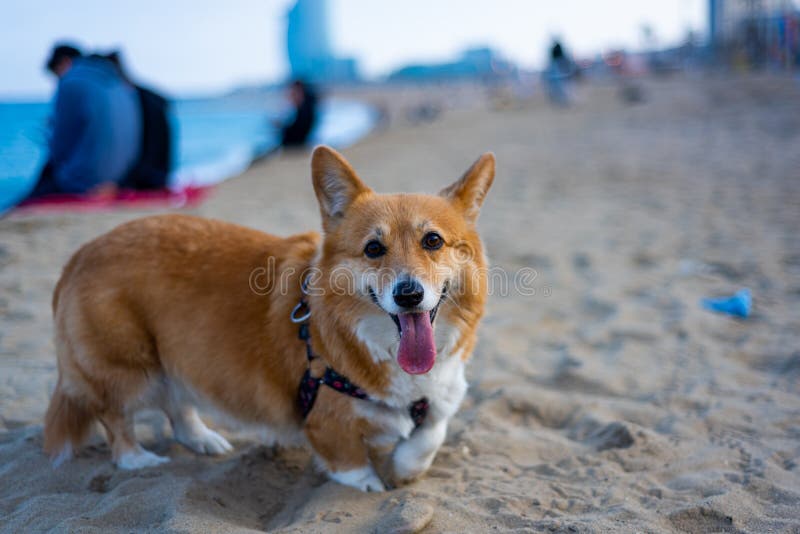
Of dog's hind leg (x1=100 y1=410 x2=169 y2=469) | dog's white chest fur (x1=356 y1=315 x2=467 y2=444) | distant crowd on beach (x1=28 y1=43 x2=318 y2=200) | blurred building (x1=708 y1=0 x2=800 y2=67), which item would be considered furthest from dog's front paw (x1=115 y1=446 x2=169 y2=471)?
blurred building (x1=708 y1=0 x2=800 y2=67)

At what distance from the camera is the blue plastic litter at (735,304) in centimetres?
383

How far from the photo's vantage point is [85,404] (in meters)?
2.56

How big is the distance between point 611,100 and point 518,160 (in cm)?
1220

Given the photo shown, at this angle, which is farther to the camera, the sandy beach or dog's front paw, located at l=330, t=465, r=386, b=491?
dog's front paw, located at l=330, t=465, r=386, b=491

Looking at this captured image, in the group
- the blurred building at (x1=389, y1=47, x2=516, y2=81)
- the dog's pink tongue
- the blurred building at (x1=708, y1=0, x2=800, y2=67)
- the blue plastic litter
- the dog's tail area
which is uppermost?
the blurred building at (x1=389, y1=47, x2=516, y2=81)

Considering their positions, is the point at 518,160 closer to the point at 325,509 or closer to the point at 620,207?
the point at 620,207

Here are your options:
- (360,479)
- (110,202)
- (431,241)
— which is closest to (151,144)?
(110,202)

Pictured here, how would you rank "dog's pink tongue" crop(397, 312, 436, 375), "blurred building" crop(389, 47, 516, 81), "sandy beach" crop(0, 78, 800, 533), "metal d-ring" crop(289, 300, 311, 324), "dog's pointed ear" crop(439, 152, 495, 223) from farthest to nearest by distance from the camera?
1. "blurred building" crop(389, 47, 516, 81)
2. "dog's pointed ear" crop(439, 152, 495, 223)
3. "metal d-ring" crop(289, 300, 311, 324)
4. "dog's pink tongue" crop(397, 312, 436, 375)
5. "sandy beach" crop(0, 78, 800, 533)

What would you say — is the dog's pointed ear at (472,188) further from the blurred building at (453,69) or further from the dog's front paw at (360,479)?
the blurred building at (453,69)

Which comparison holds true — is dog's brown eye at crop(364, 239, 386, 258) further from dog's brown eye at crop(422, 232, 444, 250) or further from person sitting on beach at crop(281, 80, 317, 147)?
person sitting on beach at crop(281, 80, 317, 147)

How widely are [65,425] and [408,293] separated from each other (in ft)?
5.43

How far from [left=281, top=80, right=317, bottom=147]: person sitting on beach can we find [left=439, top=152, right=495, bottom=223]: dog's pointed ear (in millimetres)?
12187

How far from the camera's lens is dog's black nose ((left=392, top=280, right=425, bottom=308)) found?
7.04 ft

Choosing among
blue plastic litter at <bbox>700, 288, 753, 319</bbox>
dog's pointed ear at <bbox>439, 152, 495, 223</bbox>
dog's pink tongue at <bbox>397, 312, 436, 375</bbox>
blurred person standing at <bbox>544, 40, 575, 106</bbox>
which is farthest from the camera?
blurred person standing at <bbox>544, 40, 575, 106</bbox>
